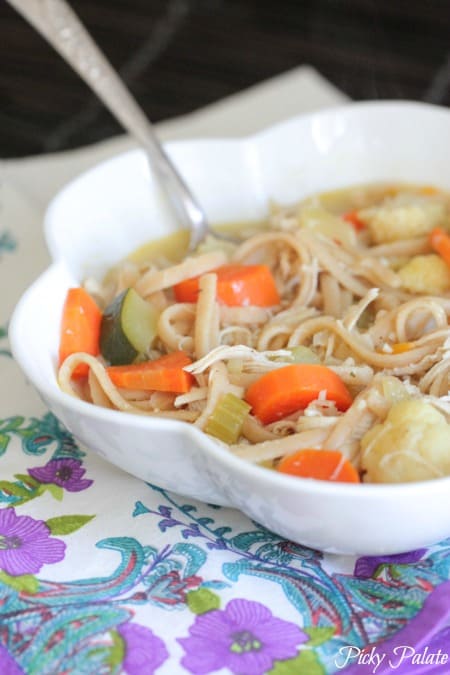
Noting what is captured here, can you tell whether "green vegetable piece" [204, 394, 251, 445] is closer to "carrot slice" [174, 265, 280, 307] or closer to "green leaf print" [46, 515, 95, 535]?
"green leaf print" [46, 515, 95, 535]

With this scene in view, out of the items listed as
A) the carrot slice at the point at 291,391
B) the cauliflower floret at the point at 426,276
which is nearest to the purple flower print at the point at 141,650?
the carrot slice at the point at 291,391

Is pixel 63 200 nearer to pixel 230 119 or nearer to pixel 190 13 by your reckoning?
pixel 230 119

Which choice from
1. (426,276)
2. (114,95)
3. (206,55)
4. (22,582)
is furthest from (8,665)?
(206,55)

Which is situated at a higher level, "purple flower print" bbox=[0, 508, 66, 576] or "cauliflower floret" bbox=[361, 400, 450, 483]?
"purple flower print" bbox=[0, 508, 66, 576]

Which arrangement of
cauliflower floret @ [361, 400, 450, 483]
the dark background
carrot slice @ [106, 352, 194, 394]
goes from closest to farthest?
cauliflower floret @ [361, 400, 450, 483]
carrot slice @ [106, 352, 194, 394]
the dark background

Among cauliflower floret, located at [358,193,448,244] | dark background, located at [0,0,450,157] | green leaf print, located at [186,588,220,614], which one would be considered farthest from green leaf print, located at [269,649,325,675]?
dark background, located at [0,0,450,157]

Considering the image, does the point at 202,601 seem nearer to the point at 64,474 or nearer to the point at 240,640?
the point at 240,640

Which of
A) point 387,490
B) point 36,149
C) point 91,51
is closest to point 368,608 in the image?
point 387,490
